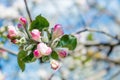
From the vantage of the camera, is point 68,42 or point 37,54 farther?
point 68,42

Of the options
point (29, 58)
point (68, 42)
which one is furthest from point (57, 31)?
point (29, 58)

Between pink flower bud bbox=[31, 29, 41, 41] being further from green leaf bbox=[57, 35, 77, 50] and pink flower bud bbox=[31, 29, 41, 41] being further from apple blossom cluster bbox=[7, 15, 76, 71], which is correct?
green leaf bbox=[57, 35, 77, 50]

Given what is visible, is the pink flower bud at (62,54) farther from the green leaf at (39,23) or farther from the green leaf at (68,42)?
the green leaf at (39,23)

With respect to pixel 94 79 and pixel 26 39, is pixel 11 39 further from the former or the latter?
pixel 94 79

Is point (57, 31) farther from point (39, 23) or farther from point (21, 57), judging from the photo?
point (21, 57)

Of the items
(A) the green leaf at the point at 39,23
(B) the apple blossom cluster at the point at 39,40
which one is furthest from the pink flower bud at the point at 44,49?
(A) the green leaf at the point at 39,23

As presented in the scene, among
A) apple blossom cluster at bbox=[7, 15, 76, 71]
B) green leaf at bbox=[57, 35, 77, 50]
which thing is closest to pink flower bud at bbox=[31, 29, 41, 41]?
apple blossom cluster at bbox=[7, 15, 76, 71]

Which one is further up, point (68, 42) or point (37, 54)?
point (68, 42)
